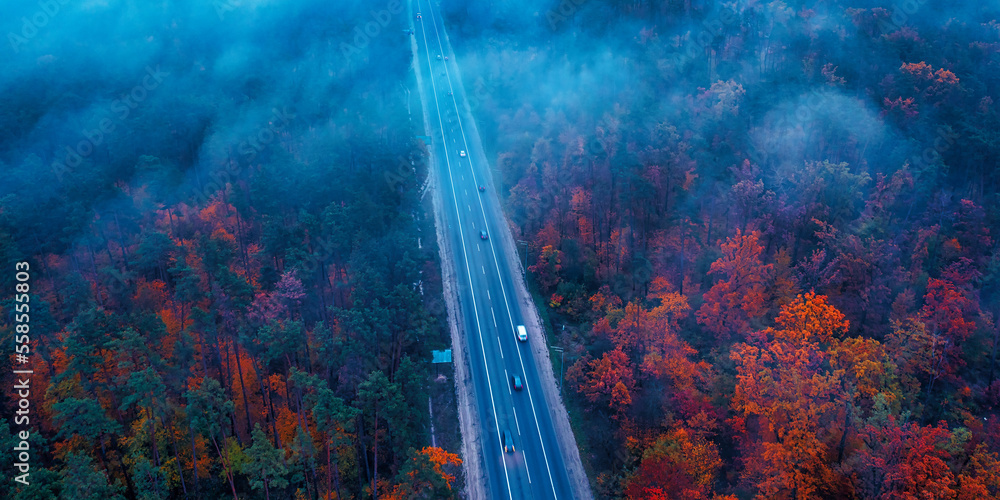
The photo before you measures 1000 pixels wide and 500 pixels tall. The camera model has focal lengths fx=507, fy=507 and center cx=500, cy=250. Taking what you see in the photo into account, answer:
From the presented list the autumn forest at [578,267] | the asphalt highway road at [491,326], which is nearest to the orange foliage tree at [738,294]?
the autumn forest at [578,267]

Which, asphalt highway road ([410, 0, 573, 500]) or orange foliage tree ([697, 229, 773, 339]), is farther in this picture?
orange foliage tree ([697, 229, 773, 339])

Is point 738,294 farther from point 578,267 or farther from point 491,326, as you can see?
point 491,326

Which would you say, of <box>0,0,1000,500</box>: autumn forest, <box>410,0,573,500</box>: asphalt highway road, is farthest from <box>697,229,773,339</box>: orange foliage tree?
<box>410,0,573,500</box>: asphalt highway road

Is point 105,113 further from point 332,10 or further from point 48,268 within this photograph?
point 332,10

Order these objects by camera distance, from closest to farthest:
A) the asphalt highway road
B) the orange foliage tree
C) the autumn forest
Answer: the autumn forest → the asphalt highway road → the orange foliage tree

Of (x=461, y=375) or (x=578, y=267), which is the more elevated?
(x=578, y=267)

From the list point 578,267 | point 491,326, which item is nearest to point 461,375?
point 491,326

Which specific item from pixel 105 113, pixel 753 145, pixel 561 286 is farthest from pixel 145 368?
pixel 753 145

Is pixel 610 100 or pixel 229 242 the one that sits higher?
pixel 610 100

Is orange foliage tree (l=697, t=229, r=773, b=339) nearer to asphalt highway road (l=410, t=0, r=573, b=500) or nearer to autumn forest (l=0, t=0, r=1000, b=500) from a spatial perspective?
autumn forest (l=0, t=0, r=1000, b=500)
